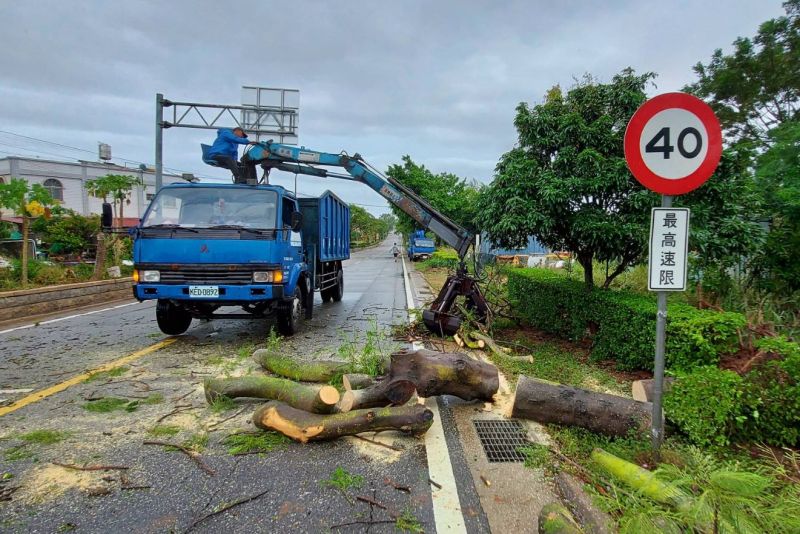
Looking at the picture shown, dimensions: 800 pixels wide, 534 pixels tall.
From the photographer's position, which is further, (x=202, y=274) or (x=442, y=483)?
(x=202, y=274)

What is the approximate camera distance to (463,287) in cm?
714

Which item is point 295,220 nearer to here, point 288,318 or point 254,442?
point 288,318

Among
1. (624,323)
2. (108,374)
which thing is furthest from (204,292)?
(624,323)

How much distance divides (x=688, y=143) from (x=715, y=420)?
1.89 m

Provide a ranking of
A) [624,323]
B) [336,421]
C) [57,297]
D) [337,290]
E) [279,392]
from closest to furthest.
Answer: [336,421] < [279,392] < [624,323] < [57,297] < [337,290]

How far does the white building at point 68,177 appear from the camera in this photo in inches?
1260

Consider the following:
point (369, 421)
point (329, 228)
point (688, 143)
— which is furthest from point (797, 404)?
point (329, 228)

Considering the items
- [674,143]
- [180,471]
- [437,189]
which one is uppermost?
[437,189]

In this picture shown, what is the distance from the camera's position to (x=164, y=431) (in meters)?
3.53

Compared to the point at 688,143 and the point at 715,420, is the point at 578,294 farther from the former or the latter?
the point at 688,143

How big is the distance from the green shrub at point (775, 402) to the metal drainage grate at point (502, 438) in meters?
1.53

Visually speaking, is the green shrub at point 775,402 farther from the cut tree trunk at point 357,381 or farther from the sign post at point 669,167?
the cut tree trunk at point 357,381

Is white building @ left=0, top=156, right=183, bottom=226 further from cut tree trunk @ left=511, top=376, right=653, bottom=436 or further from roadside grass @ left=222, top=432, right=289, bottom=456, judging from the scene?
cut tree trunk @ left=511, top=376, right=653, bottom=436

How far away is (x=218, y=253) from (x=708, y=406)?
563cm
